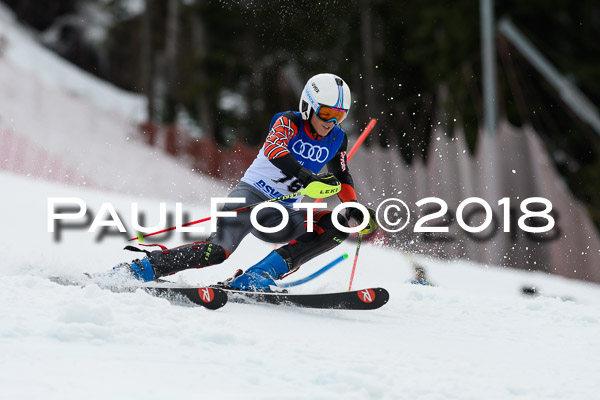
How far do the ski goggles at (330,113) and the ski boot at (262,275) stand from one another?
38.9 inches

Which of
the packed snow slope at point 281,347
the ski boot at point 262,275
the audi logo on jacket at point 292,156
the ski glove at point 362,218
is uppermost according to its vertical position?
the audi logo on jacket at point 292,156

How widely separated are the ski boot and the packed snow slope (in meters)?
0.24

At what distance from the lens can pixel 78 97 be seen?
25.2 m

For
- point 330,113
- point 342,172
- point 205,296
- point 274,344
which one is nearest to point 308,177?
point 330,113

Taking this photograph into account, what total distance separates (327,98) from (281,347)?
1.86 meters

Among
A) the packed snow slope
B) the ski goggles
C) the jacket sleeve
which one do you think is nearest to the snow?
the packed snow slope

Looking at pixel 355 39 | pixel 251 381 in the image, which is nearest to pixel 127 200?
pixel 251 381

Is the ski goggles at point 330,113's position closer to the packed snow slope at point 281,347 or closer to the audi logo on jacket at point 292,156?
the audi logo on jacket at point 292,156

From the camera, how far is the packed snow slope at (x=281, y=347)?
2.84 m

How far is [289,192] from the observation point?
5129mm

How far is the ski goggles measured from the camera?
4.84 m

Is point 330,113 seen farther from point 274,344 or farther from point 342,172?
point 274,344

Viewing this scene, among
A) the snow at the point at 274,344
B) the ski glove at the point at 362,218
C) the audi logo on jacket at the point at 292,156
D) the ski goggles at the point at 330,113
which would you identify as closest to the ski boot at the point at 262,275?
the snow at the point at 274,344

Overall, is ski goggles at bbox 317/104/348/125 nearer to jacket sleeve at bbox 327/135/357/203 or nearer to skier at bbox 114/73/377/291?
skier at bbox 114/73/377/291
